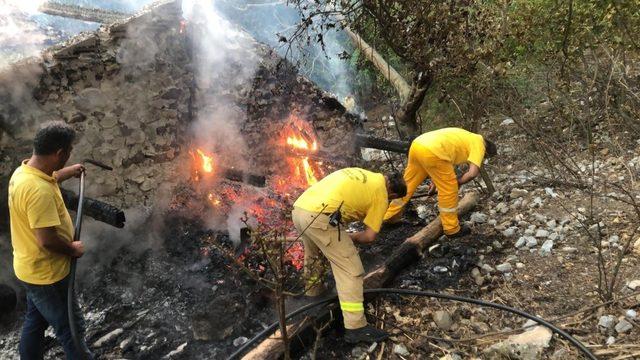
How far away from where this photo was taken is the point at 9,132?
5.16 meters

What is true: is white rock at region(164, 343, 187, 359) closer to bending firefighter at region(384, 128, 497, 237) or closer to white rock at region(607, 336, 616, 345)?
bending firefighter at region(384, 128, 497, 237)

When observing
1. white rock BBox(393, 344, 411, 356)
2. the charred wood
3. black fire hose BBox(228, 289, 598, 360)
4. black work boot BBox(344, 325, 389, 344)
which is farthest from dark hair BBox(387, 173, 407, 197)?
the charred wood

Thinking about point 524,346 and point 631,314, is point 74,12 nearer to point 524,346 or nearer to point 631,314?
point 524,346

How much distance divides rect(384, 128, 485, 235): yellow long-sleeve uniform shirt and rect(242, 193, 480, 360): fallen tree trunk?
0.21 metres

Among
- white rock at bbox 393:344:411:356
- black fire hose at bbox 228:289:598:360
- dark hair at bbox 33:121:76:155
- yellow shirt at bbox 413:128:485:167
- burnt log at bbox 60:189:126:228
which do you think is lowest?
white rock at bbox 393:344:411:356

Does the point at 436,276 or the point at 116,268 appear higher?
the point at 436,276

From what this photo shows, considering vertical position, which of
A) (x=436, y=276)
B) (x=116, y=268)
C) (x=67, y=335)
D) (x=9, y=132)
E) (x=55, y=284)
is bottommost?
(x=116, y=268)

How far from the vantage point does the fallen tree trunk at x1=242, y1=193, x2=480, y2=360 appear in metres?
3.56

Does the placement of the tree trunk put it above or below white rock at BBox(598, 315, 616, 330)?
above

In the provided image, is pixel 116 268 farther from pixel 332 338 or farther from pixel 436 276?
pixel 436 276

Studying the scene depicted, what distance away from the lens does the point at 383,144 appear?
6773 mm

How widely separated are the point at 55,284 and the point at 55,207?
661 mm

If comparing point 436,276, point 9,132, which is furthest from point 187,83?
point 436,276

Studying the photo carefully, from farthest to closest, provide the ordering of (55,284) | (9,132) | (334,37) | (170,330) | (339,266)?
1. (334,37)
2. (9,132)
3. (170,330)
4. (339,266)
5. (55,284)
